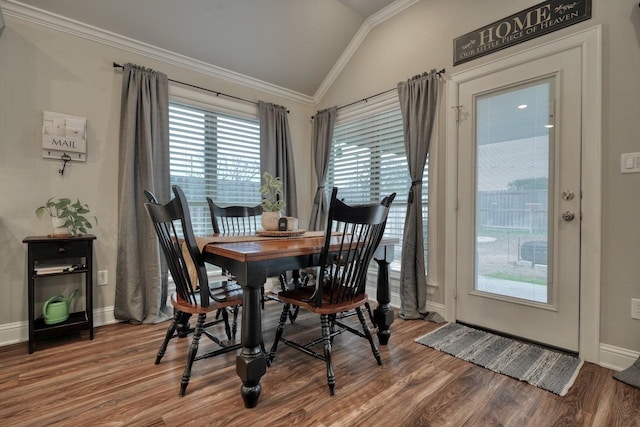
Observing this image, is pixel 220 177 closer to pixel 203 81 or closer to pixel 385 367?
pixel 203 81

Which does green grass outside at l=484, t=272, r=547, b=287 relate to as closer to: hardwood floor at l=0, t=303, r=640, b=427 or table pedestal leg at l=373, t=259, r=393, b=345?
hardwood floor at l=0, t=303, r=640, b=427

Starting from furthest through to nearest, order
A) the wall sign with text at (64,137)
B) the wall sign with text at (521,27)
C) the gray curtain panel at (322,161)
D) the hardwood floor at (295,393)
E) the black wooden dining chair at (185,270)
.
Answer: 1. the gray curtain panel at (322,161)
2. the wall sign with text at (64,137)
3. the wall sign with text at (521,27)
4. the black wooden dining chair at (185,270)
5. the hardwood floor at (295,393)

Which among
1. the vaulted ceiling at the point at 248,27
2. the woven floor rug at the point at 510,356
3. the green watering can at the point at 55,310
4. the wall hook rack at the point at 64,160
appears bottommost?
the woven floor rug at the point at 510,356

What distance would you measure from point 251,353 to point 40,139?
7.76 ft

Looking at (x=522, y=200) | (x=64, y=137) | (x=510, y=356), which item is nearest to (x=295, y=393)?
(x=510, y=356)

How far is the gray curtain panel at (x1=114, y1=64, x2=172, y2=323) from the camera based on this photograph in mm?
2594

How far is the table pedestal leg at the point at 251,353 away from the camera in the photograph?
1480 mm

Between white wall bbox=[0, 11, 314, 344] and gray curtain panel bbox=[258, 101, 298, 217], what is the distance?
125cm

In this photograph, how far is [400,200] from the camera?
3143 mm

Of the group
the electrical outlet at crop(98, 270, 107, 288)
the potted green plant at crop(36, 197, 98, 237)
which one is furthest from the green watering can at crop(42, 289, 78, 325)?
the potted green plant at crop(36, 197, 98, 237)

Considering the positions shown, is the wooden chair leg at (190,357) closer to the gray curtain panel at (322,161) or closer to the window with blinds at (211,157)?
the window with blinds at (211,157)

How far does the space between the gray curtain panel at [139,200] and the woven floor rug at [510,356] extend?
2286 mm

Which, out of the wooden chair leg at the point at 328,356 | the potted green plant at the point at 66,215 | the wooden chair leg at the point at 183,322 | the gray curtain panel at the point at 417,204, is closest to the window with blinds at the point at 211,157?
the potted green plant at the point at 66,215

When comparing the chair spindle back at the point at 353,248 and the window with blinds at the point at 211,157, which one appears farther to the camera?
the window with blinds at the point at 211,157
